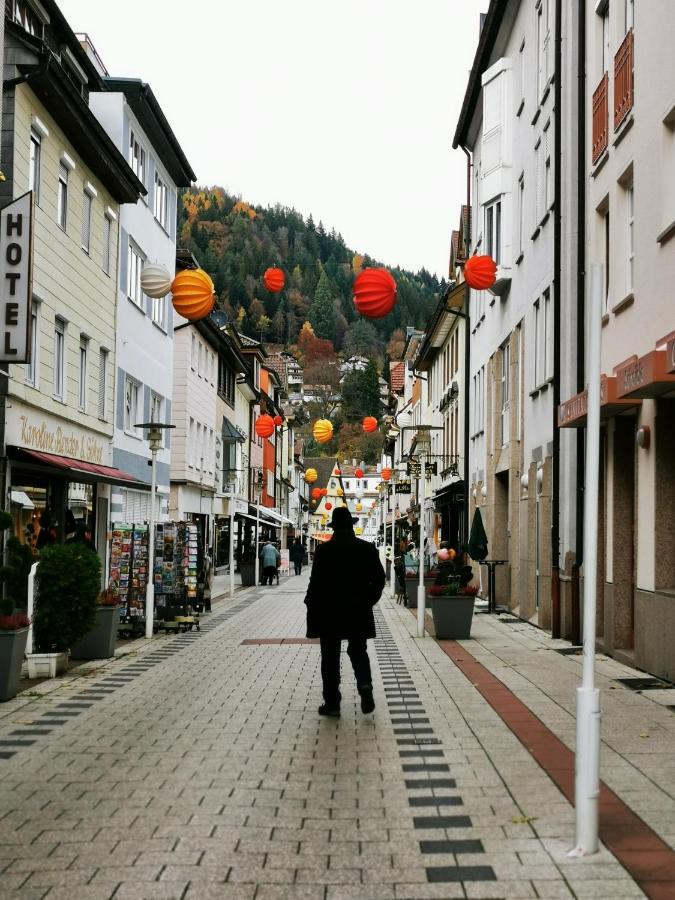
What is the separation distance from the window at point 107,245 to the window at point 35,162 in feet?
17.7

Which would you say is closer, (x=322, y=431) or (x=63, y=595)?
(x=63, y=595)

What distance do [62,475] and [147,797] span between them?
14.6 metres

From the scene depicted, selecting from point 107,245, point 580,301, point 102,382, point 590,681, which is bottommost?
point 590,681

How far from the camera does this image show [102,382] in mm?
25844

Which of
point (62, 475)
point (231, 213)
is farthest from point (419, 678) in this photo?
point (231, 213)


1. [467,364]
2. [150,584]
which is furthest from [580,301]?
[467,364]

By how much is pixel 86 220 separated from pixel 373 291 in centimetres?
1198

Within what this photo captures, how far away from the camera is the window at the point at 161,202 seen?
3244cm

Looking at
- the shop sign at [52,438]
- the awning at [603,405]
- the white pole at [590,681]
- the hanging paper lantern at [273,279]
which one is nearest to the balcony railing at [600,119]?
the awning at [603,405]

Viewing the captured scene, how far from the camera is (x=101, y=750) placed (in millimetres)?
8789

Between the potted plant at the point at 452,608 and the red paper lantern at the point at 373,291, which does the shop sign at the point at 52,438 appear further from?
the potted plant at the point at 452,608

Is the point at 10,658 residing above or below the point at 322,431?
below

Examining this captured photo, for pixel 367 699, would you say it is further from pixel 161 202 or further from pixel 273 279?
pixel 161 202

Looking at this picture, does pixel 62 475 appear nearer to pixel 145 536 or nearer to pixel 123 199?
pixel 145 536
